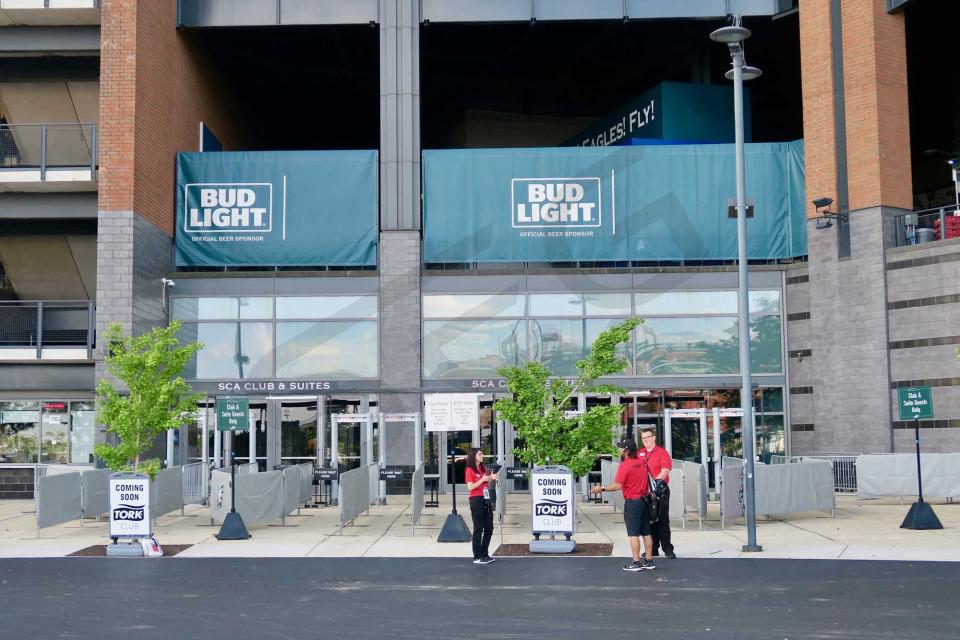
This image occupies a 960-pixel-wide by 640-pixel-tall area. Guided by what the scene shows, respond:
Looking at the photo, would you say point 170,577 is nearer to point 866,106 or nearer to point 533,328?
point 533,328

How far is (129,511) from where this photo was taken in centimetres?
1833

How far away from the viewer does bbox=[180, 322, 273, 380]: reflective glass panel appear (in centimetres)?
2995

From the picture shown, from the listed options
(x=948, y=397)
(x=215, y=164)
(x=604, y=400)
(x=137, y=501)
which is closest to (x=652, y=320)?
(x=604, y=400)

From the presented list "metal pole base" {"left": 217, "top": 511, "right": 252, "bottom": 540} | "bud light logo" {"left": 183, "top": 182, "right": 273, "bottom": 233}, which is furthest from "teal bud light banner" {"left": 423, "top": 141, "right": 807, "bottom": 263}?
"metal pole base" {"left": 217, "top": 511, "right": 252, "bottom": 540}

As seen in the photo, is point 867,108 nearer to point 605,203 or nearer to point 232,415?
point 605,203

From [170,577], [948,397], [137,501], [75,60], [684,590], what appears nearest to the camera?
[684,590]

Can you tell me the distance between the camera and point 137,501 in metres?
18.4

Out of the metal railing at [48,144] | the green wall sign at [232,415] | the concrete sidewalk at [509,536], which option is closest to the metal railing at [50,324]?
the metal railing at [48,144]

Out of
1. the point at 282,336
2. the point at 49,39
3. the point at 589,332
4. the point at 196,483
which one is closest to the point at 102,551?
the point at 196,483

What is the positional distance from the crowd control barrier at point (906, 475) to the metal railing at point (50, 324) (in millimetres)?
19707

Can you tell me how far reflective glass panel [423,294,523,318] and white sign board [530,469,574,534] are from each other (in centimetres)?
1265

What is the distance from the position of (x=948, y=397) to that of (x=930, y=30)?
14059 mm

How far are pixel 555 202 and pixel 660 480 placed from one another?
1591 cm

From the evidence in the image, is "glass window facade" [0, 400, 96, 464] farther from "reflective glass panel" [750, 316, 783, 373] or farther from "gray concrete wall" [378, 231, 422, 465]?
"reflective glass panel" [750, 316, 783, 373]
